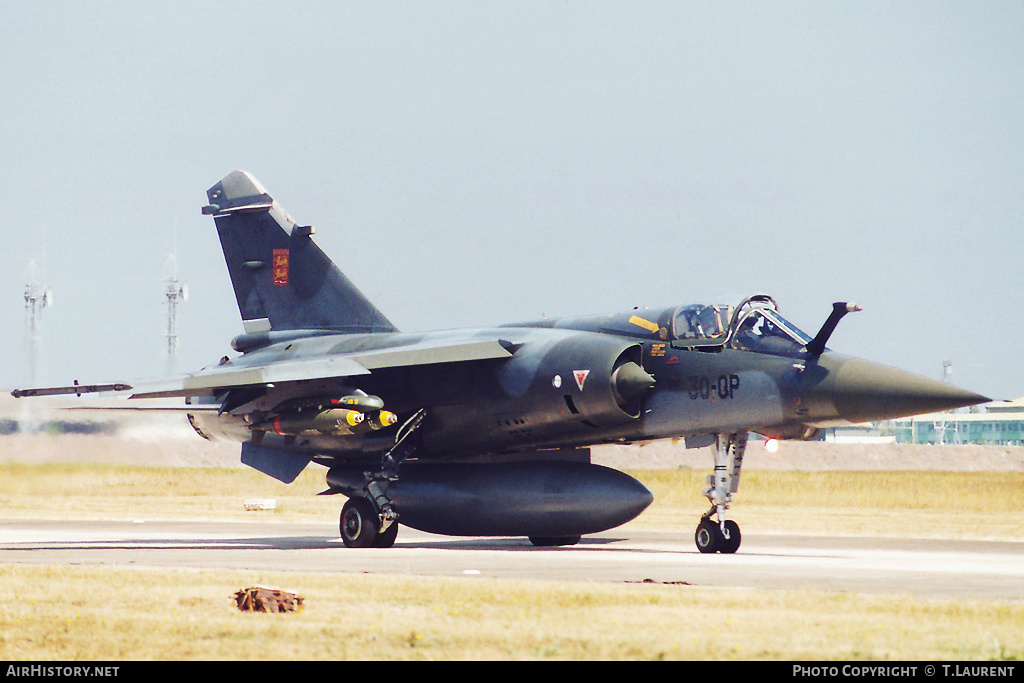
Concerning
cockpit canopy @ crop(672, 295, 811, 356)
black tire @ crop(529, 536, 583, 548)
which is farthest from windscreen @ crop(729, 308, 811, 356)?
black tire @ crop(529, 536, 583, 548)

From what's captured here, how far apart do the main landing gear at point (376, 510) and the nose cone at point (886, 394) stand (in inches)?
280

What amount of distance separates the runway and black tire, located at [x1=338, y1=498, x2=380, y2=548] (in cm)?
42

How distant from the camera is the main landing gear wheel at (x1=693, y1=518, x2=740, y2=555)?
18047 millimetres

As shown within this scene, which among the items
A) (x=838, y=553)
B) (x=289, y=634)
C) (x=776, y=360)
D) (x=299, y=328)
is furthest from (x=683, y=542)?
(x=289, y=634)

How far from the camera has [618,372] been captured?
18.6 meters

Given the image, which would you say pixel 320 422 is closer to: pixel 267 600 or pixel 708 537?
pixel 708 537

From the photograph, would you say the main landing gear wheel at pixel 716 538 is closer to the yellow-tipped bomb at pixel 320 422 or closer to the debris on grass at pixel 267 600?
the yellow-tipped bomb at pixel 320 422

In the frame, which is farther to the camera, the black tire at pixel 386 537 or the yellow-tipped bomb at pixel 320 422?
the black tire at pixel 386 537

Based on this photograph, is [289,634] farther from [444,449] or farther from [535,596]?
[444,449]

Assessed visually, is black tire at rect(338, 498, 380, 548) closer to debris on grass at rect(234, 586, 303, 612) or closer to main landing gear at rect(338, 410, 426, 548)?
main landing gear at rect(338, 410, 426, 548)

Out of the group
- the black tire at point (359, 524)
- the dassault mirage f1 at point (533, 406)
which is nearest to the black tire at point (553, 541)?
the dassault mirage f1 at point (533, 406)

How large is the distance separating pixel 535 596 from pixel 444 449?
978cm

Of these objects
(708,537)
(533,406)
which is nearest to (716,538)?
(708,537)

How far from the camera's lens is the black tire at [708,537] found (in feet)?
59.3
